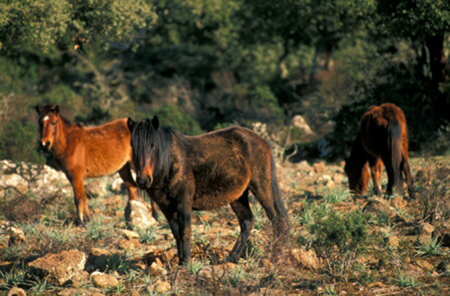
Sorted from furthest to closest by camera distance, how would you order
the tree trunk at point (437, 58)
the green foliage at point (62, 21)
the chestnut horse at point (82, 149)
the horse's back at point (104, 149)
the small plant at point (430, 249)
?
1. the tree trunk at point (437, 58)
2. the green foliage at point (62, 21)
3. the horse's back at point (104, 149)
4. the chestnut horse at point (82, 149)
5. the small plant at point (430, 249)

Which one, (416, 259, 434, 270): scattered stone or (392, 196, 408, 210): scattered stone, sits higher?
(392, 196, 408, 210): scattered stone

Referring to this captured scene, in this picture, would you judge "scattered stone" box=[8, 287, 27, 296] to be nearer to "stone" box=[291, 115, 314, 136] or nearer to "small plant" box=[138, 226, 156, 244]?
"small plant" box=[138, 226, 156, 244]

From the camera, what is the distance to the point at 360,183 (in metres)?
10.2

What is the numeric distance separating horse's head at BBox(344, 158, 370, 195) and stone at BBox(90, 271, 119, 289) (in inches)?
218

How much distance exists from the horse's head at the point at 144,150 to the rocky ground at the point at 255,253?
102 centimetres

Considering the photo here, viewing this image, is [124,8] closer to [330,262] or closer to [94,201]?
[94,201]

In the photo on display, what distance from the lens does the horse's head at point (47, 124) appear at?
30.1 feet

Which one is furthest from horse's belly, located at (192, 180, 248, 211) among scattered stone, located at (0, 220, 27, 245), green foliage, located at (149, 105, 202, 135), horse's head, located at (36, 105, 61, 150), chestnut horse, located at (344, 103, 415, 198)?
green foliage, located at (149, 105, 202, 135)

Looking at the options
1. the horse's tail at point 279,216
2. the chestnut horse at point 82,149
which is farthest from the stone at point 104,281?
the chestnut horse at point 82,149

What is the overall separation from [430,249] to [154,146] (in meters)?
3.60

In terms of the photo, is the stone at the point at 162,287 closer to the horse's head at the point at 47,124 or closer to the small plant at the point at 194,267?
the small plant at the point at 194,267

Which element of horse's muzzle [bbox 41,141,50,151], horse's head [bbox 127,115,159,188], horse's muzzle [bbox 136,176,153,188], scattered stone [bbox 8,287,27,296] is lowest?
scattered stone [bbox 8,287,27,296]

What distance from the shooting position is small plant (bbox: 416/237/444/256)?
21.6ft

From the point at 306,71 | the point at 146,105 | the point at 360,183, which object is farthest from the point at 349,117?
the point at 306,71
